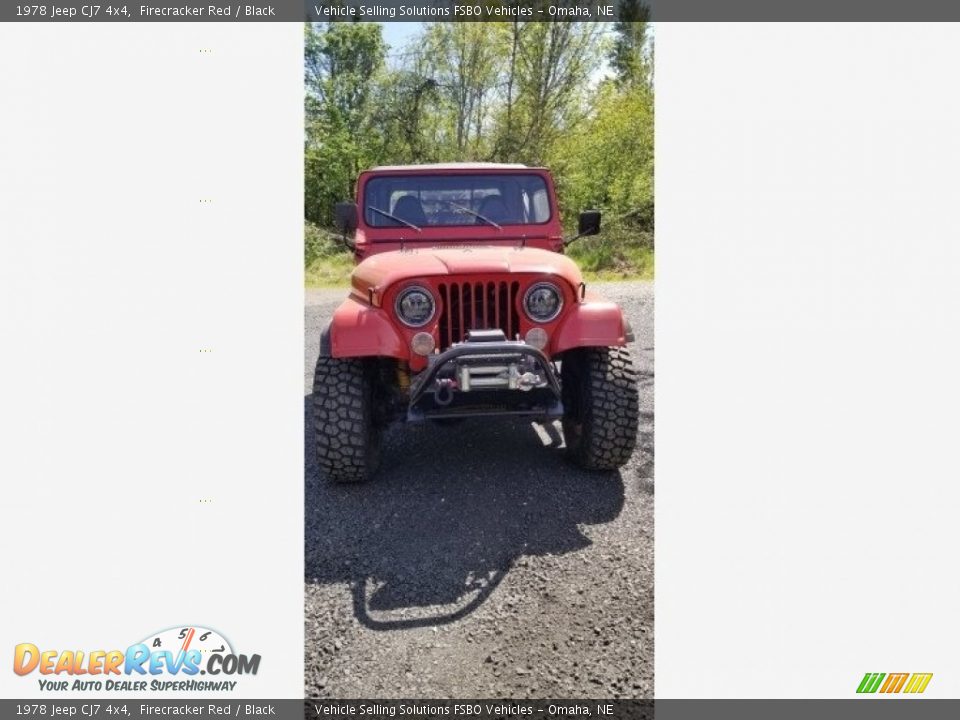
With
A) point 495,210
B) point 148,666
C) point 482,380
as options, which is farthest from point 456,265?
point 148,666

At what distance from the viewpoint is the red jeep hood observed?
3.37 meters

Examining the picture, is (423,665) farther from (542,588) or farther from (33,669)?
(33,669)

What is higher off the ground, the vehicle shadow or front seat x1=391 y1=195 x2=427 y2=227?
front seat x1=391 y1=195 x2=427 y2=227

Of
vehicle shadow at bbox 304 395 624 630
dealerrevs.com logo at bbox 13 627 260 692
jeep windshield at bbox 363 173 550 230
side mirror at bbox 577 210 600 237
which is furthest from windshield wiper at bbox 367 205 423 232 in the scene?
dealerrevs.com logo at bbox 13 627 260 692

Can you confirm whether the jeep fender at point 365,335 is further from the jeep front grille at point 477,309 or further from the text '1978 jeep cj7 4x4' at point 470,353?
the jeep front grille at point 477,309

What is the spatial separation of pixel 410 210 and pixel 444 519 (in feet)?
6.97

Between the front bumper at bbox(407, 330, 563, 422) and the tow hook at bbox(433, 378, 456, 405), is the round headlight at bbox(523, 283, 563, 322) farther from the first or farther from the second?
the tow hook at bbox(433, 378, 456, 405)

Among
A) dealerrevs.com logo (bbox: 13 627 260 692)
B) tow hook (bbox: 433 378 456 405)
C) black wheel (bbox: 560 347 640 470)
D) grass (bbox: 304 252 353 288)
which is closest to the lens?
dealerrevs.com logo (bbox: 13 627 260 692)

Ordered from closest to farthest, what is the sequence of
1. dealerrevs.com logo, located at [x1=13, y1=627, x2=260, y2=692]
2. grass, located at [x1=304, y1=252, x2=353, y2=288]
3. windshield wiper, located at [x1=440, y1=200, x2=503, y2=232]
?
dealerrevs.com logo, located at [x1=13, y1=627, x2=260, y2=692], windshield wiper, located at [x1=440, y1=200, x2=503, y2=232], grass, located at [x1=304, y1=252, x2=353, y2=288]

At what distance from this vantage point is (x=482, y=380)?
3.21m

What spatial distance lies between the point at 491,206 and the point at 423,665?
3.02 metres

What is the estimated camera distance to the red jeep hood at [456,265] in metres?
3.37
